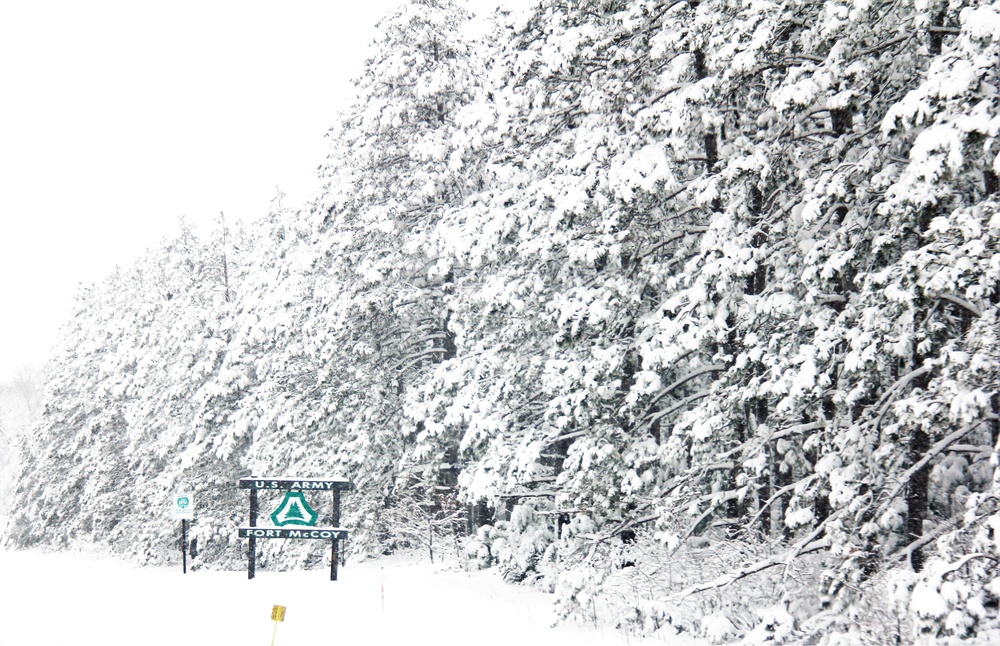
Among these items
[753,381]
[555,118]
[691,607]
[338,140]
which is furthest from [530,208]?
[338,140]

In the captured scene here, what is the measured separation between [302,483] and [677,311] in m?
7.92

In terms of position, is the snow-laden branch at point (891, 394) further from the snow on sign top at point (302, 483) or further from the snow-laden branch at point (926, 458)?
the snow on sign top at point (302, 483)

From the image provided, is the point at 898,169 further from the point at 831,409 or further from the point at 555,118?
the point at 555,118

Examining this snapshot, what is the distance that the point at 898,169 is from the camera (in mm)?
9180

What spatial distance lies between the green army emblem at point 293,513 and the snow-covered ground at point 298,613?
3.43 ft

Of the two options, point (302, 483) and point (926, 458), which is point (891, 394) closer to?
point (926, 458)

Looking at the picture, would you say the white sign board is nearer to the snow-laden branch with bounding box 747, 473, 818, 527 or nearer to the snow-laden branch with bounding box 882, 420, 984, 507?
the snow-laden branch with bounding box 747, 473, 818, 527

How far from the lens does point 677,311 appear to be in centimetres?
1229

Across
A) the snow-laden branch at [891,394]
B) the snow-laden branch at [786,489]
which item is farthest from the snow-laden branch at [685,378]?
the snow-laden branch at [891,394]

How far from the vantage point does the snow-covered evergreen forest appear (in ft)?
26.4

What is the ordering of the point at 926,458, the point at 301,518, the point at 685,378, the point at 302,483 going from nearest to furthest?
the point at 926,458, the point at 685,378, the point at 301,518, the point at 302,483

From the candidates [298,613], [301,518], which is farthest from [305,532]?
[298,613]

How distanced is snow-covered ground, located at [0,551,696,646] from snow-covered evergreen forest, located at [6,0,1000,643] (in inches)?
34.7

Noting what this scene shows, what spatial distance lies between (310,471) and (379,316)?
4812 millimetres
